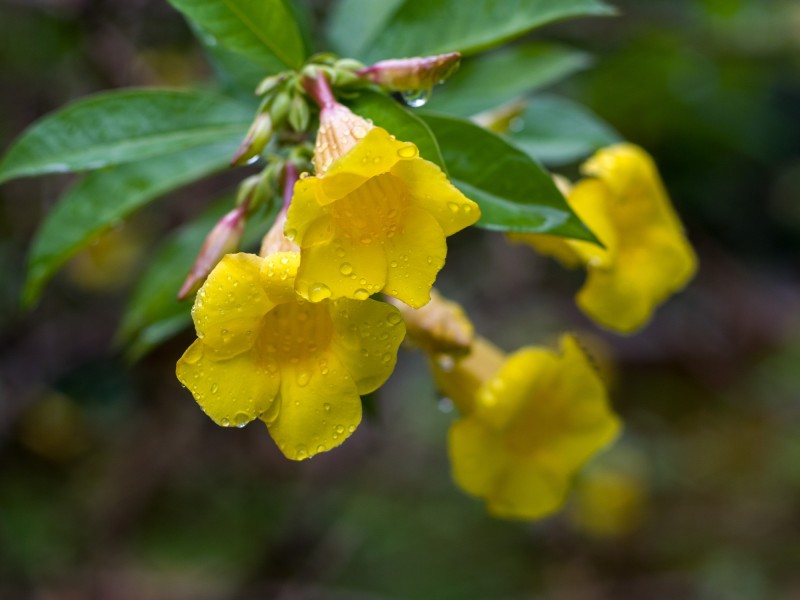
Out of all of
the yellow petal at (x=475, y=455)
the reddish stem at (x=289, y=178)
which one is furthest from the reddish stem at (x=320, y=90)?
the yellow petal at (x=475, y=455)

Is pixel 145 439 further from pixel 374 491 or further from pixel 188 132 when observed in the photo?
pixel 188 132

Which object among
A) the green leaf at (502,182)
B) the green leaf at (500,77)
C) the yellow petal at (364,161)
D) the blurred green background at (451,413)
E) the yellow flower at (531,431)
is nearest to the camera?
the yellow petal at (364,161)

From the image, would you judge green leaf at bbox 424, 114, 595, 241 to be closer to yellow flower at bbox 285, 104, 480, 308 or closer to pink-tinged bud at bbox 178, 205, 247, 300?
yellow flower at bbox 285, 104, 480, 308

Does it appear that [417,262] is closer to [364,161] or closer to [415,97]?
[364,161]

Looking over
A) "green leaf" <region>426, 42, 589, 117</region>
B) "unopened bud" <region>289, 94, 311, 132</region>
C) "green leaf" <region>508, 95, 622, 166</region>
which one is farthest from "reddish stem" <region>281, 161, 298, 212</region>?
"green leaf" <region>508, 95, 622, 166</region>

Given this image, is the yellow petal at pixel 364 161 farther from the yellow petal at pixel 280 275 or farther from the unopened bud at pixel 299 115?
the unopened bud at pixel 299 115

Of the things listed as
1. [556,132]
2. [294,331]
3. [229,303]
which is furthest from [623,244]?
[229,303]

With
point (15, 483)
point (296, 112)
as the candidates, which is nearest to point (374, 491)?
point (15, 483)
